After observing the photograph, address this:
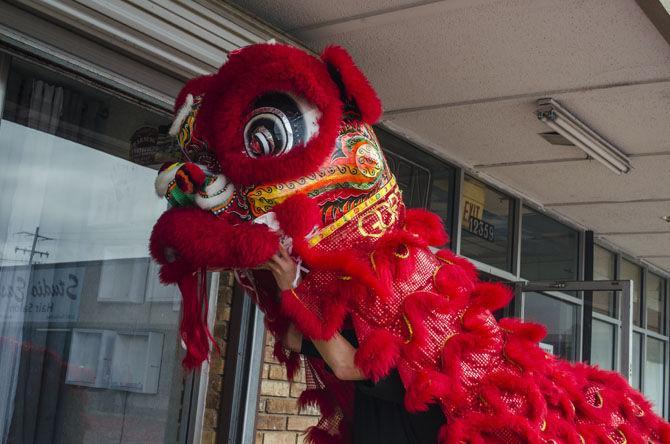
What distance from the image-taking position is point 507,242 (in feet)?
19.6

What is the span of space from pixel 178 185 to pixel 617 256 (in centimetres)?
715

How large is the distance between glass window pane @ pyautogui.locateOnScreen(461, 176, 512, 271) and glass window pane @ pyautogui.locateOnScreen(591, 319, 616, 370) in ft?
4.89

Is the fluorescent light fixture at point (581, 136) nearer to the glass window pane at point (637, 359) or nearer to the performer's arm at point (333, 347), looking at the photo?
the performer's arm at point (333, 347)

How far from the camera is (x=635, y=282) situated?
8516 millimetres

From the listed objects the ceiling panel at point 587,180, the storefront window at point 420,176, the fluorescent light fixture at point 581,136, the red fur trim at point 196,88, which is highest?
the ceiling panel at point 587,180

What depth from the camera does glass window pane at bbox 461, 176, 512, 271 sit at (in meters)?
5.46

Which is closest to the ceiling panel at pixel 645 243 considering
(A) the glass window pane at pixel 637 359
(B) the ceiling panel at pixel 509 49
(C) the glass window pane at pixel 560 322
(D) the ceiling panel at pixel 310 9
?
(A) the glass window pane at pixel 637 359

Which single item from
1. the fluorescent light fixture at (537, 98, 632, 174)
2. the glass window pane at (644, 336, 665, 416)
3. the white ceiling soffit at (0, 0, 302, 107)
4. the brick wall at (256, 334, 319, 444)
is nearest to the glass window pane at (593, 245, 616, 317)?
the glass window pane at (644, 336, 665, 416)

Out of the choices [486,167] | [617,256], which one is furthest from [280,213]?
[617,256]

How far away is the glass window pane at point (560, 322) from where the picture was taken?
636 centimetres

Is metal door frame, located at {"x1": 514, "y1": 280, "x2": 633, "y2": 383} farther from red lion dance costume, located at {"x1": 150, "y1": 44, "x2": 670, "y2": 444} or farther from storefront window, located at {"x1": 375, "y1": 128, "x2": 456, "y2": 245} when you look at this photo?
red lion dance costume, located at {"x1": 150, "y1": 44, "x2": 670, "y2": 444}

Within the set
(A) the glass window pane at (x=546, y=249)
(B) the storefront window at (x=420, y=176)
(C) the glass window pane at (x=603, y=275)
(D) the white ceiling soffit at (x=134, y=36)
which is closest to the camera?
(D) the white ceiling soffit at (x=134, y=36)

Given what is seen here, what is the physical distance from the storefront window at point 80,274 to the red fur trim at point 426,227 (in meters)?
1.52

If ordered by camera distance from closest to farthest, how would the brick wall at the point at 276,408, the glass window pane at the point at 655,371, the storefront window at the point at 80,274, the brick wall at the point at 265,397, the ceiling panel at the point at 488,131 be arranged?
the storefront window at the point at 80,274
the brick wall at the point at 265,397
the brick wall at the point at 276,408
the ceiling panel at the point at 488,131
the glass window pane at the point at 655,371
